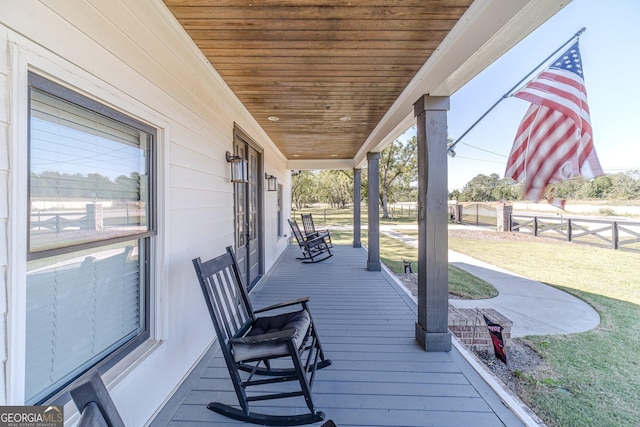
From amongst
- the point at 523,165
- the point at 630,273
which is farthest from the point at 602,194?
the point at 630,273

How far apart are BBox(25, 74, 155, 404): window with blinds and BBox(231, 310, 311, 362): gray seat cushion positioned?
2.04 feet

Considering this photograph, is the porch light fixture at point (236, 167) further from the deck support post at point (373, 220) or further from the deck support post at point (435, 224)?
the deck support post at point (373, 220)

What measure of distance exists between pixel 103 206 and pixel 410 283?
15.1 feet

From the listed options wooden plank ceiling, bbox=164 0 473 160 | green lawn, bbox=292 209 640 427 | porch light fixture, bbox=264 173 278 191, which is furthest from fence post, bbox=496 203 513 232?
wooden plank ceiling, bbox=164 0 473 160

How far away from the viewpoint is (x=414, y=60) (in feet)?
7.38

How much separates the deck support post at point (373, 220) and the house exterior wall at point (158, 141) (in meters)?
3.03

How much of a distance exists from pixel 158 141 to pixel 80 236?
810 millimetres

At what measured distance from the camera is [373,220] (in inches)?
219

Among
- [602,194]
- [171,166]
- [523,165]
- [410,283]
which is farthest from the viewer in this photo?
[410,283]

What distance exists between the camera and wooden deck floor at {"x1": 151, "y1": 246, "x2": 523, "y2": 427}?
1.76 metres

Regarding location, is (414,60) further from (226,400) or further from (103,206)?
(226,400)

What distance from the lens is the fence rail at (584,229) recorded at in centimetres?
766

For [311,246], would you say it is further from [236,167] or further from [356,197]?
[236,167]

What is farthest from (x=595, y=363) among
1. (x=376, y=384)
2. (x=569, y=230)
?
(x=569, y=230)
